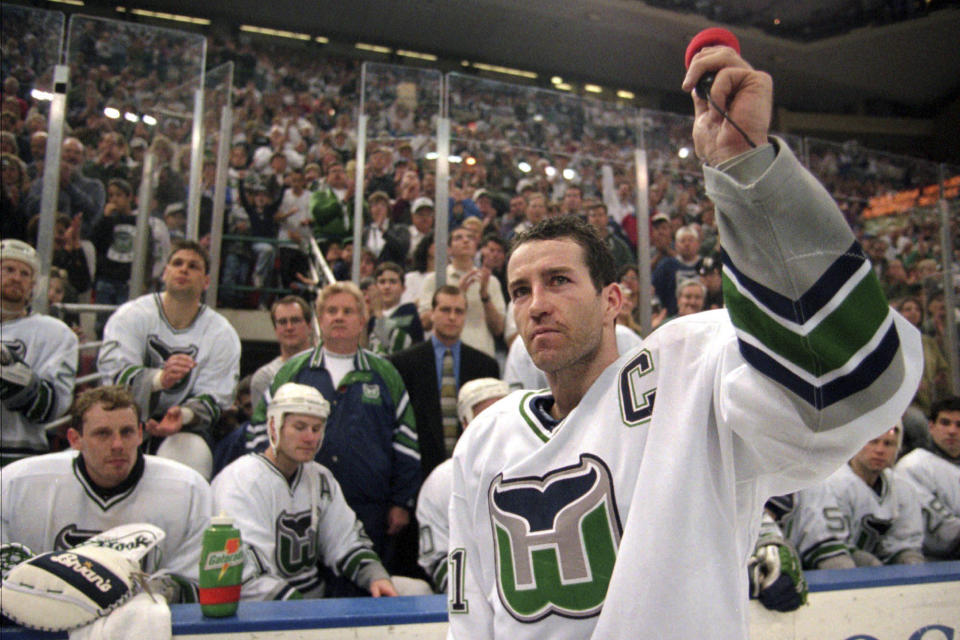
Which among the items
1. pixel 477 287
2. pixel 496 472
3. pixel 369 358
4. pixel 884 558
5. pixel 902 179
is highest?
pixel 902 179

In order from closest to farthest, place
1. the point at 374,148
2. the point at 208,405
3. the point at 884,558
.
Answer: the point at 208,405 → the point at 884,558 → the point at 374,148

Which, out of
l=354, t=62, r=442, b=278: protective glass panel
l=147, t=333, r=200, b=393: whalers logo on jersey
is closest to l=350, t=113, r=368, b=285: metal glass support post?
l=354, t=62, r=442, b=278: protective glass panel

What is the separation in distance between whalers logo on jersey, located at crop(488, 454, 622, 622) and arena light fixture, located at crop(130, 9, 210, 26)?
11572 millimetres

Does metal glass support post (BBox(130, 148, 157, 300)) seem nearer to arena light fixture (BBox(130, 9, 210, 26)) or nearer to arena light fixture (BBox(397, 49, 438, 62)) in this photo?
arena light fixture (BBox(130, 9, 210, 26))

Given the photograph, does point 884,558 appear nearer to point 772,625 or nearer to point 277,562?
point 772,625

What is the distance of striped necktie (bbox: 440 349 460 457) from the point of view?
3605 millimetres

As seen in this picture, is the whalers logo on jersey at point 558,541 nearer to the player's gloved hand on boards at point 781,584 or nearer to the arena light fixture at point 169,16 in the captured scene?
the player's gloved hand on boards at point 781,584

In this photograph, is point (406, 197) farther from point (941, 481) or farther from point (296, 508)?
point (941, 481)

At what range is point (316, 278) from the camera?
5434 millimetres

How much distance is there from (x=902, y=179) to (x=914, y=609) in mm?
5140

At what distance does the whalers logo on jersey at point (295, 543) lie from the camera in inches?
111

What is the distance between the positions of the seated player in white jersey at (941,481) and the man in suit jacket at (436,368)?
227cm

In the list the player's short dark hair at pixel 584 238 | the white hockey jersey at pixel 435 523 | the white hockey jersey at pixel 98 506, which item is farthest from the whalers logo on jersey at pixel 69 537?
the player's short dark hair at pixel 584 238

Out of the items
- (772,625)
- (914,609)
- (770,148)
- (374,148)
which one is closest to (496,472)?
(770,148)
